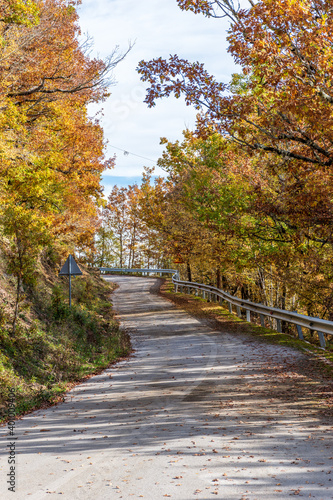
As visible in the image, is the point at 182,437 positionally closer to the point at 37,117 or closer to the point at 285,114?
the point at 285,114

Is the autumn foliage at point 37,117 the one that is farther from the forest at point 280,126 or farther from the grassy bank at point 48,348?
the forest at point 280,126

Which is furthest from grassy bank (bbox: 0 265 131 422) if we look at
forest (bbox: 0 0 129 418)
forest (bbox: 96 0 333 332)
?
forest (bbox: 96 0 333 332)

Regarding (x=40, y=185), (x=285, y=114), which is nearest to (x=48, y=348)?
(x=40, y=185)

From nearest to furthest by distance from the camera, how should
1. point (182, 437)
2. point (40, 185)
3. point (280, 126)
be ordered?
point (182, 437) → point (280, 126) → point (40, 185)

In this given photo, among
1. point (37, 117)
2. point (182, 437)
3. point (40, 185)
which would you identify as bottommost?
point (182, 437)

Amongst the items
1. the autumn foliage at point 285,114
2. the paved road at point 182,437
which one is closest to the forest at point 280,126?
the autumn foliage at point 285,114

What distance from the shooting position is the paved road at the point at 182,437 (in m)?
4.39

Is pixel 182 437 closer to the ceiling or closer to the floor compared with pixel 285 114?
closer to the floor

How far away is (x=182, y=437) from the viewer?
5902mm

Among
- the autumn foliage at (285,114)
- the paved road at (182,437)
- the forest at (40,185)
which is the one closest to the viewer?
the paved road at (182,437)

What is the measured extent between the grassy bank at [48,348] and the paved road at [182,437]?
547mm

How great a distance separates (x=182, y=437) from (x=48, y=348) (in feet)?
19.6

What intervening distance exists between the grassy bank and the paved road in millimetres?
547

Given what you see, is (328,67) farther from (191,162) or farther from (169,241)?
(169,241)
